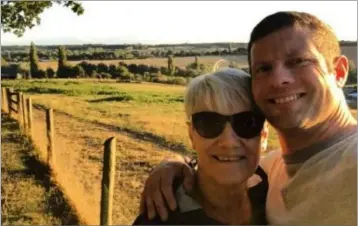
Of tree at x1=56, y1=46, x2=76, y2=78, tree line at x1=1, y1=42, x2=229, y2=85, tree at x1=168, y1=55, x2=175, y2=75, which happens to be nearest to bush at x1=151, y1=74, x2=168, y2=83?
tree line at x1=1, y1=42, x2=229, y2=85

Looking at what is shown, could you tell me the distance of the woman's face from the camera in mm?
1130

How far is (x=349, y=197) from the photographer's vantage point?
0.98 metres

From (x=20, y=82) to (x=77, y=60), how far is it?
82 centimetres

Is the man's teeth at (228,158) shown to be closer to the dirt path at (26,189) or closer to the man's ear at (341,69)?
the man's ear at (341,69)

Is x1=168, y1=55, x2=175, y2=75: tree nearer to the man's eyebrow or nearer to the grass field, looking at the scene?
the grass field

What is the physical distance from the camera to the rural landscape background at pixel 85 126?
4285mm

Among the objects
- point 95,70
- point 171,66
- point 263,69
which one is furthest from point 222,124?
point 95,70

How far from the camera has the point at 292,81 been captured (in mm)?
1107

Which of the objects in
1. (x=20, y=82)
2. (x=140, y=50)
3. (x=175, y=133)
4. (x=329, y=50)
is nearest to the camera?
(x=329, y=50)

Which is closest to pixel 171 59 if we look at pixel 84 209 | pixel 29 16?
pixel 29 16

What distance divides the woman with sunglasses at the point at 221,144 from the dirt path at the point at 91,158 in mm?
3432

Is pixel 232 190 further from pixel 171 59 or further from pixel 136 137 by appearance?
pixel 136 137

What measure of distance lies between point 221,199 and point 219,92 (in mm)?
233

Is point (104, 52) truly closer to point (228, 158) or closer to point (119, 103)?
point (119, 103)
